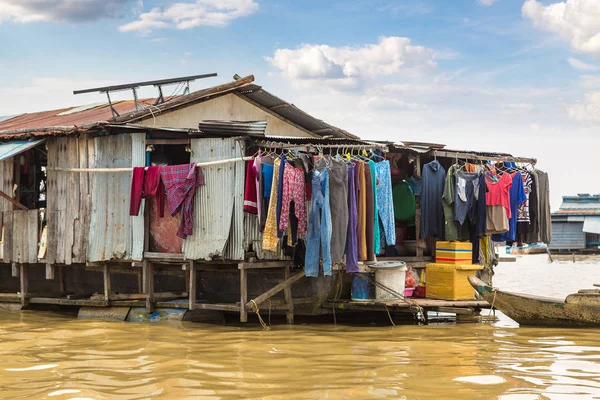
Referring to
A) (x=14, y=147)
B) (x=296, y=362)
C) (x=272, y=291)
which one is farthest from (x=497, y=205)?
(x=14, y=147)

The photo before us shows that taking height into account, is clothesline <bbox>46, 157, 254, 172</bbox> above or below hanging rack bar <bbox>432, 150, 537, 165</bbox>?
below

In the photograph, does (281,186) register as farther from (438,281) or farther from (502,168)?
(502,168)

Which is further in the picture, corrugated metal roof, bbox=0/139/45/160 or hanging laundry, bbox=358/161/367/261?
corrugated metal roof, bbox=0/139/45/160

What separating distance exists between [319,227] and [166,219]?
2967 millimetres

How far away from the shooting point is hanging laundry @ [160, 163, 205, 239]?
11.4 m

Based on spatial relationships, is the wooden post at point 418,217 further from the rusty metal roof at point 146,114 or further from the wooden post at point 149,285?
the wooden post at point 149,285

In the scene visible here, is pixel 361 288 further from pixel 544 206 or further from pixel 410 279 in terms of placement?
pixel 544 206

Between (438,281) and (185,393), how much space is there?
20.7ft

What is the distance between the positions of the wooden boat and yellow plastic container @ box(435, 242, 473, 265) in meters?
0.63

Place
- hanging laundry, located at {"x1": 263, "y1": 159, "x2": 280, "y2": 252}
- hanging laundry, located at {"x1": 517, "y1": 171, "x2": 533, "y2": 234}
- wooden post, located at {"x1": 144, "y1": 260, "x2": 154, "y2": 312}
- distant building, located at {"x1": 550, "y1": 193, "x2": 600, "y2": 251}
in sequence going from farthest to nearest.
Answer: distant building, located at {"x1": 550, "y1": 193, "x2": 600, "y2": 251}
hanging laundry, located at {"x1": 517, "y1": 171, "x2": 533, "y2": 234}
wooden post, located at {"x1": 144, "y1": 260, "x2": 154, "y2": 312}
hanging laundry, located at {"x1": 263, "y1": 159, "x2": 280, "y2": 252}

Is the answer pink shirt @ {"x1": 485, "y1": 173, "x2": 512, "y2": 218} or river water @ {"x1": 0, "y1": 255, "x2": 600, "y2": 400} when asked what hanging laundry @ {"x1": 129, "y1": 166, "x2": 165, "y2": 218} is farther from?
pink shirt @ {"x1": 485, "y1": 173, "x2": 512, "y2": 218}

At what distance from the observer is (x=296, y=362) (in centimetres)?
837

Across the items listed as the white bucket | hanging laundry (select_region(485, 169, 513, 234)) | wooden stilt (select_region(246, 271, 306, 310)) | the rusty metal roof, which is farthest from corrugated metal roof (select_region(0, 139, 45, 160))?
hanging laundry (select_region(485, 169, 513, 234))

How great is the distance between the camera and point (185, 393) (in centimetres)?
696
